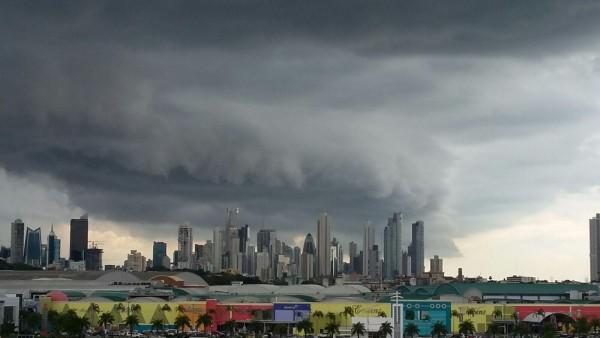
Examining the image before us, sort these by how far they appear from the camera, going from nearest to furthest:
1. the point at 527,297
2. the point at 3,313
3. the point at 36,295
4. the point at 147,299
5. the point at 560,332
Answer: the point at 3,313, the point at 560,332, the point at 147,299, the point at 36,295, the point at 527,297

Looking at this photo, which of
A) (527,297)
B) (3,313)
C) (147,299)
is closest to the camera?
(3,313)

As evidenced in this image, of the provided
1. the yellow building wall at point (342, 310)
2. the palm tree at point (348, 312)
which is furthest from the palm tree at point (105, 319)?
the palm tree at point (348, 312)

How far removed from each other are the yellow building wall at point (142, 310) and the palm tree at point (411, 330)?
25281mm

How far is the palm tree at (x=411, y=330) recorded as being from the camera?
114 metres

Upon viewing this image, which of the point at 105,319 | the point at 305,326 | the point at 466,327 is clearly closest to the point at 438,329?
the point at 466,327

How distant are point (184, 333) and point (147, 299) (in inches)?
631

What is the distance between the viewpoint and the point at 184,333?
386ft

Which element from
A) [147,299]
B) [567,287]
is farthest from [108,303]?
[567,287]

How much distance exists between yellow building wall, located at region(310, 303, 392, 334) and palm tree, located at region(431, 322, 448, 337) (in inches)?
231

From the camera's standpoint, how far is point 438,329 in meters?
113

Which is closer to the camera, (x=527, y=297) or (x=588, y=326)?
(x=588, y=326)

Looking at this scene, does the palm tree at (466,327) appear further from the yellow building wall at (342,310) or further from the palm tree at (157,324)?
the palm tree at (157,324)

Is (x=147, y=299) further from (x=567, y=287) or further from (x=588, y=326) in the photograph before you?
(x=567, y=287)

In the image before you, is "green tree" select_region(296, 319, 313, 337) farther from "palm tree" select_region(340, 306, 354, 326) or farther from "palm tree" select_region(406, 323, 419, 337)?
"palm tree" select_region(406, 323, 419, 337)
